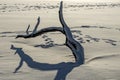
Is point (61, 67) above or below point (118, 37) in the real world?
above

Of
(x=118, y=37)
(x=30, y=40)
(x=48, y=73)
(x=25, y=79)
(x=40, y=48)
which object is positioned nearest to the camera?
(x=25, y=79)

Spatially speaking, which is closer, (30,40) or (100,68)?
(100,68)

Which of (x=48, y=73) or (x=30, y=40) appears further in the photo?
(x=30, y=40)

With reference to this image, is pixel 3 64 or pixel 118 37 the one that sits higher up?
pixel 3 64

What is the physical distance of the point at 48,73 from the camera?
544 centimetres

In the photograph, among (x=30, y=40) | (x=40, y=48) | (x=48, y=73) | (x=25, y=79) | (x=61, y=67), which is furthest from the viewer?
(x=30, y=40)

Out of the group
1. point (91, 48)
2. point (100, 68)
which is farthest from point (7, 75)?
point (91, 48)

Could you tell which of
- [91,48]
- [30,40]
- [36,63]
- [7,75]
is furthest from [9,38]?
[7,75]

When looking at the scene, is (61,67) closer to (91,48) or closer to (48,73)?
(48,73)

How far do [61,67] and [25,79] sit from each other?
40.4 inches

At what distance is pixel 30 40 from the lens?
8.80 meters

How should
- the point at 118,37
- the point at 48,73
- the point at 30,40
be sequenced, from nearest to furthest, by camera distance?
the point at 48,73 → the point at 30,40 → the point at 118,37

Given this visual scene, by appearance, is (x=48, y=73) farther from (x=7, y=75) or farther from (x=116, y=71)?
(x=116, y=71)

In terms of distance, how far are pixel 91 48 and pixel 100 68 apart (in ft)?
7.03
